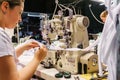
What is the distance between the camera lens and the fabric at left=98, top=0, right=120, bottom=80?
1.02 m

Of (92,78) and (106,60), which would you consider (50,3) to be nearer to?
(92,78)

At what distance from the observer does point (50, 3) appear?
16.3 ft

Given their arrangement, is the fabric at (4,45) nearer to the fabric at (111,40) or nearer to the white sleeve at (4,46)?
the white sleeve at (4,46)

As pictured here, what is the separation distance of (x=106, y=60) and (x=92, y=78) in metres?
0.64

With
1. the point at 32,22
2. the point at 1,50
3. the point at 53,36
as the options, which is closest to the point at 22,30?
the point at 32,22

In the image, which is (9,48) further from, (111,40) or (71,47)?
(71,47)

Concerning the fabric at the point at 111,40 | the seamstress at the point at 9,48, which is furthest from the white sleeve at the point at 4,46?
the fabric at the point at 111,40

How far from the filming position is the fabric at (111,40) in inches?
40.3

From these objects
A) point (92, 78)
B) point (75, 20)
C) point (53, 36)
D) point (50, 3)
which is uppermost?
point (50, 3)

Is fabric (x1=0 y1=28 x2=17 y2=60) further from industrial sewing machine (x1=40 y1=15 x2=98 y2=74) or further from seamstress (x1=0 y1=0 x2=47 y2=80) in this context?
industrial sewing machine (x1=40 y1=15 x2=98 y2=74)

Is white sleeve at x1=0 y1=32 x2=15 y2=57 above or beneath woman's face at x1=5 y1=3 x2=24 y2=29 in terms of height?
beneath

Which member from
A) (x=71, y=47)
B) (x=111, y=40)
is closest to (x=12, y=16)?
(x=111, y=40)

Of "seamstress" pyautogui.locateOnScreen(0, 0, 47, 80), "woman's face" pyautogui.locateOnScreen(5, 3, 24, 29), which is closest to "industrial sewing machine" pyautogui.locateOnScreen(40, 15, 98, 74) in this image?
"seamstress" pyautogui.locateOnScreen(0, 0, 47, 80)

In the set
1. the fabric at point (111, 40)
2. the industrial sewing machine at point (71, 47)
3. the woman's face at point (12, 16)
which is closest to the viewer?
the fabric at point (111, 40)
